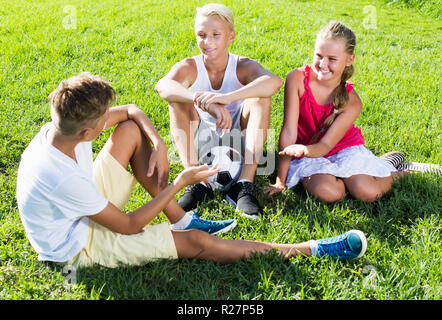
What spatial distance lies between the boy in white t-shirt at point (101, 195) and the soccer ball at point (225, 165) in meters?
0.53

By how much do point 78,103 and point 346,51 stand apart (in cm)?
198

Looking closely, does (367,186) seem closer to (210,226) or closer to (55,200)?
(210,226)

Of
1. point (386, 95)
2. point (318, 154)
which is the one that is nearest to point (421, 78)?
point (386, 95)

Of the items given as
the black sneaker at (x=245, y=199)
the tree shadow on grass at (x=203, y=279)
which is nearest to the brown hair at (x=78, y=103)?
the tree shadow on grass at (x=203, y=279)

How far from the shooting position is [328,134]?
10.6ft

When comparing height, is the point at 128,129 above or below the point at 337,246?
above

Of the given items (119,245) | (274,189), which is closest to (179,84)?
(274,189)

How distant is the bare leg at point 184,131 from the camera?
3186 millimetres

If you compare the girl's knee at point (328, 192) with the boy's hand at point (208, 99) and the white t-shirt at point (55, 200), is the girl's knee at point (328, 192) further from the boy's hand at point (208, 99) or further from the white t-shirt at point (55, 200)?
the white t-shirt at point (55, 200)

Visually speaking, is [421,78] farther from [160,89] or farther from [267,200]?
[160,89]

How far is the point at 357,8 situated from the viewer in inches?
373

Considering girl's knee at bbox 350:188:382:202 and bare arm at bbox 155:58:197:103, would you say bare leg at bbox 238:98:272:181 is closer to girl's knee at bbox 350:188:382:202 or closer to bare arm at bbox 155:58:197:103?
bare arm at bbox 155:58:197:103
